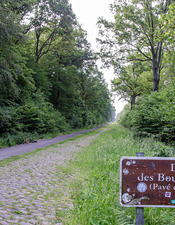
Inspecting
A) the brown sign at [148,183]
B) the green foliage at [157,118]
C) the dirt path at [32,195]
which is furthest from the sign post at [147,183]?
the green foliage at [157,118]

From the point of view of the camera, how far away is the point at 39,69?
22891 millimetres

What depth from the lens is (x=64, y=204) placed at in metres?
3.90

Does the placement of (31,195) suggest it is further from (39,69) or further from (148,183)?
(39,69)

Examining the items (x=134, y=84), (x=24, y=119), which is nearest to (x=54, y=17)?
(x=24, y=119)

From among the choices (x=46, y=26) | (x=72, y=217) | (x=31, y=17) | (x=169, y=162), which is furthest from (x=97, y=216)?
(x=46, y=26)

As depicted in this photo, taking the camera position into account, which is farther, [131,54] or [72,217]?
[131,54]

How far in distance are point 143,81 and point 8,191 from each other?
104 feet

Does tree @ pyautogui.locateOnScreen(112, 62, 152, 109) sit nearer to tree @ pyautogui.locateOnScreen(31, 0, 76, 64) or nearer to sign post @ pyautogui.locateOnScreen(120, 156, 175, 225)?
tree @ pyautogui.locateOnScreen(31, 0, 76, 64)

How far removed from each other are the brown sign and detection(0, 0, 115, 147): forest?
439 inches

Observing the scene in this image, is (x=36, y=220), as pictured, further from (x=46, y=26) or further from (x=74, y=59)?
(x=74, y=59)

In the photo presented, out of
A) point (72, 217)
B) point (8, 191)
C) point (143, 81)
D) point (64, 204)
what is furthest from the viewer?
point (143, 81)

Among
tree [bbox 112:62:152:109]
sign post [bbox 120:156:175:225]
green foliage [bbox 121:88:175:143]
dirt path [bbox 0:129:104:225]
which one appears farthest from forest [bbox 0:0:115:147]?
sign post [bbox 120:156:175:225]

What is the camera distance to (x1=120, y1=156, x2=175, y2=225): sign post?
195cm

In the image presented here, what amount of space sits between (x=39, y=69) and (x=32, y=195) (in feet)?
67.4
